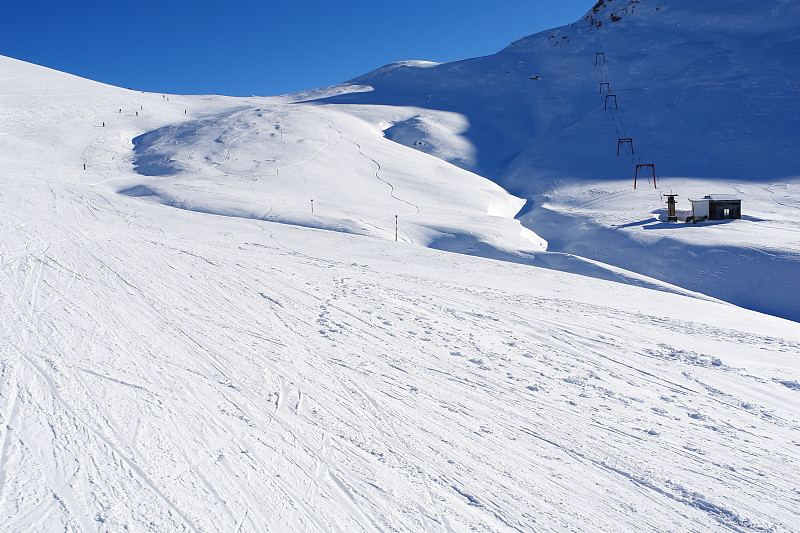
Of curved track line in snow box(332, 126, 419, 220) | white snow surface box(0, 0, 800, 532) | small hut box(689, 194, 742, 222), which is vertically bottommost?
white snow surface box(0, 0, 800, 532)

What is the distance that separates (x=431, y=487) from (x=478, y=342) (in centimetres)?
350

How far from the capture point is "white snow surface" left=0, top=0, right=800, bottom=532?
398cm

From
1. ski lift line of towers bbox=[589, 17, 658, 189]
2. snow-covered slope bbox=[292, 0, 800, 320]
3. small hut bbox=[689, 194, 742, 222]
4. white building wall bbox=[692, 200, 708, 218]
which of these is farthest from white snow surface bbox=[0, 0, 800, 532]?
ski lift line of towers bbox=[589, 17, 658, 189]

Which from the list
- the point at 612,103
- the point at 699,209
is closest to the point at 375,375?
the point at 699,209

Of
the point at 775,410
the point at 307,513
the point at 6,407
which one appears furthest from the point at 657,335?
the point at 6,407

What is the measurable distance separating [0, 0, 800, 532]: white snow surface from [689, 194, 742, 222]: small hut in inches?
23.1

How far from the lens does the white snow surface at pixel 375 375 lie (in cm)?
398

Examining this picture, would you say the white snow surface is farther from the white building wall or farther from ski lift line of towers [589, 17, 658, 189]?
ski lift line of towers [589, 17, 658, 189]

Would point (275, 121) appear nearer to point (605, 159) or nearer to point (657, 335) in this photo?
point (605, 159)

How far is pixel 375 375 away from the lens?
20.4 ft

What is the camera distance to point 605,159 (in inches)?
1105

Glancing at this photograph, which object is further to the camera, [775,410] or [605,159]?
[605,159]

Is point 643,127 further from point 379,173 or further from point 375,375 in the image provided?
point 375,375

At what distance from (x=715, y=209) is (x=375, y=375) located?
16389 mm
